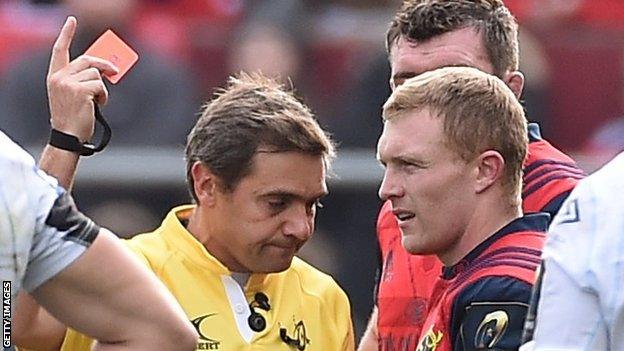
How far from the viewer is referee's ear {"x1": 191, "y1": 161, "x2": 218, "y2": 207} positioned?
3.77 meters

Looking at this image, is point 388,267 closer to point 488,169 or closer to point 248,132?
point 248,132

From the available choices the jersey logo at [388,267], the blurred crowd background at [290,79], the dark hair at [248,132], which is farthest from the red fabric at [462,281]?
the blurred crowd background at [290,79]

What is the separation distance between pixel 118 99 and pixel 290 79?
888 millimetres

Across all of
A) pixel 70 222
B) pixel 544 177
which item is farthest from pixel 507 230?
pixel 70 222

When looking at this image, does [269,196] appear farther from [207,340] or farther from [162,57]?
[162,57]

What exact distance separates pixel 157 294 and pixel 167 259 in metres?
0.98

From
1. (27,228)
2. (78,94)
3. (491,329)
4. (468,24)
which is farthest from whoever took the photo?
(468,24)

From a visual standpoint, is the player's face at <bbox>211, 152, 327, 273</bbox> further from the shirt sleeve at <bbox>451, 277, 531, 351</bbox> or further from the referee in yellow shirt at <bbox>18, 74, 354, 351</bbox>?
the shirt sleeve at <bbox>451, 277, 531, 351</bbox>

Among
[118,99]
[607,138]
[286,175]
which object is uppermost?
[286,175]

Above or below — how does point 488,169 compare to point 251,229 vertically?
above

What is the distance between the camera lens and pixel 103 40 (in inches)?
144

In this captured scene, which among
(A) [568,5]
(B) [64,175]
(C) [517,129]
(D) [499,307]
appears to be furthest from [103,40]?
→ (A) [568,5]

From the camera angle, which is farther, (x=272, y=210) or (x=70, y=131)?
(x=272, y=210)

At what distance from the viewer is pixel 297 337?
12.1 ft
